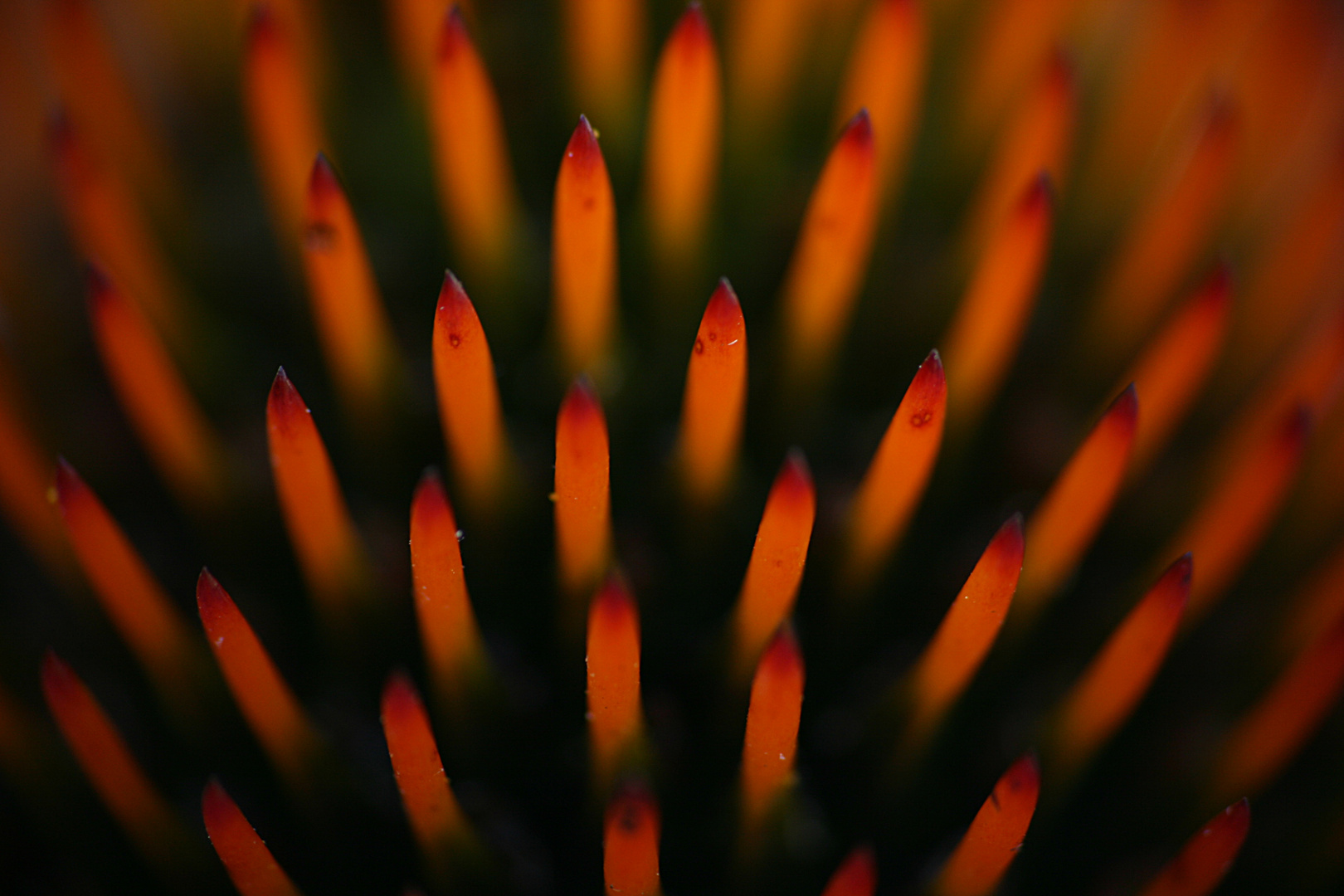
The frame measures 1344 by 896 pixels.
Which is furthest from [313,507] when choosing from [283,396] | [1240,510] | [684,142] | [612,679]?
[1240,510]

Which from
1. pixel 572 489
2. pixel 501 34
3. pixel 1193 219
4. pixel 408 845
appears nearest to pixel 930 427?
pixel 572 489

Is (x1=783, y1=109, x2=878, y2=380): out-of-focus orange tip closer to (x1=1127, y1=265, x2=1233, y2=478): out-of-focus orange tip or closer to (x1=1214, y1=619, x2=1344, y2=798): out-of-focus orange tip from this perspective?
(x1=1127, y1=265, x2=1233, y2=478): out-of-focus orange tip

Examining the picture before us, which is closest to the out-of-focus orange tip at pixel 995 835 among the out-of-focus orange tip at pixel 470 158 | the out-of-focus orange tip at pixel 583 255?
the out-of-focus orange tip at pixel 583 255

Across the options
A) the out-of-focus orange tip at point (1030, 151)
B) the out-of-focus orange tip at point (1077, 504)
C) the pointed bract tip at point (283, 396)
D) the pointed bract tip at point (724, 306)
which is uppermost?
the out-of-focus orange tip at point (1030, 151)

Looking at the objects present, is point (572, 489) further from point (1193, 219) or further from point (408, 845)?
point (1193, 219)

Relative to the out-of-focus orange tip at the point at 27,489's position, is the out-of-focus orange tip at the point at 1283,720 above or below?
below

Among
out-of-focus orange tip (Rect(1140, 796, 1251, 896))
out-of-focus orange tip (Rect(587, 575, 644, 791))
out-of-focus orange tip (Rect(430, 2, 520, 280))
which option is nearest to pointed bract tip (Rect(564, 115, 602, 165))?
out-of-focus orange tip (Rect(430, 2, 520, 280))

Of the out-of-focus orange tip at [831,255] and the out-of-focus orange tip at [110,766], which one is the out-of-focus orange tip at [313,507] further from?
the out-of-focus orange tip at [831,255]
